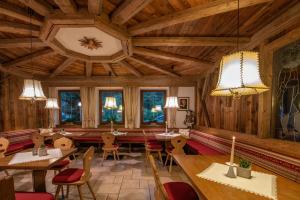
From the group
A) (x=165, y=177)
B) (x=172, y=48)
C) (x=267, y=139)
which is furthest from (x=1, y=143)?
(x=267, y=139)

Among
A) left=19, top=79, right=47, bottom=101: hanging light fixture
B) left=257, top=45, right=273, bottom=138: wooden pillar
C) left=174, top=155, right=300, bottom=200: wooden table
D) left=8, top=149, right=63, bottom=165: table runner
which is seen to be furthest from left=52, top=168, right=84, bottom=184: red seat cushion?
left=257, top=45, right=273, bottom=138: wooden pillar

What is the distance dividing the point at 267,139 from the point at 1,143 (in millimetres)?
5081

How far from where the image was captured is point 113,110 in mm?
7184

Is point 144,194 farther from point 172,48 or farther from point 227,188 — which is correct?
point 172,48

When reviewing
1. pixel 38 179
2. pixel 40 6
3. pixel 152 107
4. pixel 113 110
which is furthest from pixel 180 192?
pixel 113 110

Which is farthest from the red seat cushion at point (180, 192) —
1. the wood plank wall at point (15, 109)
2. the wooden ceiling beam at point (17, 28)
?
the wood plank wall at point (15, 109)

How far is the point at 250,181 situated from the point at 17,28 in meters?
3.87

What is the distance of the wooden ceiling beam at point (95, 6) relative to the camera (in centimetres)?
225

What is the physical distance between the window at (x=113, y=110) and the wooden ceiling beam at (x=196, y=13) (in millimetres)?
4372

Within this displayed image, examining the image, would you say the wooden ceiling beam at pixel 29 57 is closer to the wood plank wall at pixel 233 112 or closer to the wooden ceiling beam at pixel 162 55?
the wooden ceiling beam at pixel 162 55

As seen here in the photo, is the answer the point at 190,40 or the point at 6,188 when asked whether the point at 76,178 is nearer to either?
the point at 6,188

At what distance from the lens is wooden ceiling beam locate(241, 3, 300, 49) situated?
237 centimetres

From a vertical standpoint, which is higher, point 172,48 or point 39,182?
point 172,48

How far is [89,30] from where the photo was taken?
299 centimetres
